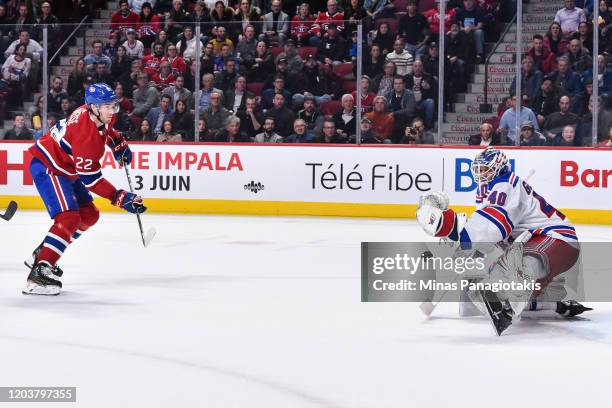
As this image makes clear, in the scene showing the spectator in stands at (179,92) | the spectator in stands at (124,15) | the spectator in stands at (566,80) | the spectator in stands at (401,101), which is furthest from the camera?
the spectator in stands at (124,15)

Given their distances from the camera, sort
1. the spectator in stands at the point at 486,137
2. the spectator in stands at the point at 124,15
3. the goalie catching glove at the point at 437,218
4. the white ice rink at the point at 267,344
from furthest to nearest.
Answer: the spectator in stands at the point at 124,15 → the spectator in stands at the point at 486,137 → the goalie catching glove at the point at 437,218 → the white ice rink at the point at 267,344

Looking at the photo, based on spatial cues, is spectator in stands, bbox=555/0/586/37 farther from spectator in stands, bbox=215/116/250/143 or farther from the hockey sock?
the hockey sock

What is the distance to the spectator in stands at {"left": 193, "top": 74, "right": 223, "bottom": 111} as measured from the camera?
12.9 metres

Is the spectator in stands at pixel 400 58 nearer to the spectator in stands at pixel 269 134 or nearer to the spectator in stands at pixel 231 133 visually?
the spectator in stands at pixel 269 134

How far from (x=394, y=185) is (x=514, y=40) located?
209 cm

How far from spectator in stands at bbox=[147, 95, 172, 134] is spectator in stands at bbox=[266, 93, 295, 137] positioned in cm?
122

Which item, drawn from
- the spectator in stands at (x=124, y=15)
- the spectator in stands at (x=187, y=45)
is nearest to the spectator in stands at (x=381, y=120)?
the spectator in stands at (x=187, y=45)

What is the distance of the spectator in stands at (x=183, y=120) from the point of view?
42.4 ft

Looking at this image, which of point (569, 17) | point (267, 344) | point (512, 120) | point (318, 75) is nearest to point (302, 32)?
point (318, 75)

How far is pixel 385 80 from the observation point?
12.4m

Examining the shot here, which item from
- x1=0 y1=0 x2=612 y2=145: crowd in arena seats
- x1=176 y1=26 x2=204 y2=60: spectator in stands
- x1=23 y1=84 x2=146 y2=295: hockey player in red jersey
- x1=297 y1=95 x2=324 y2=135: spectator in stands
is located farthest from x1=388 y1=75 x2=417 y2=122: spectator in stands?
x1=23 y1=84 x2=146 y2=295: hockey player in red jersey

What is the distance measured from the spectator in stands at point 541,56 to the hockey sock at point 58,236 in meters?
6.57

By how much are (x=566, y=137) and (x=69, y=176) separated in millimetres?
6494

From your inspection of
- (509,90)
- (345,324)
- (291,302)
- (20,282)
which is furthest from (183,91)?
(345,324)
